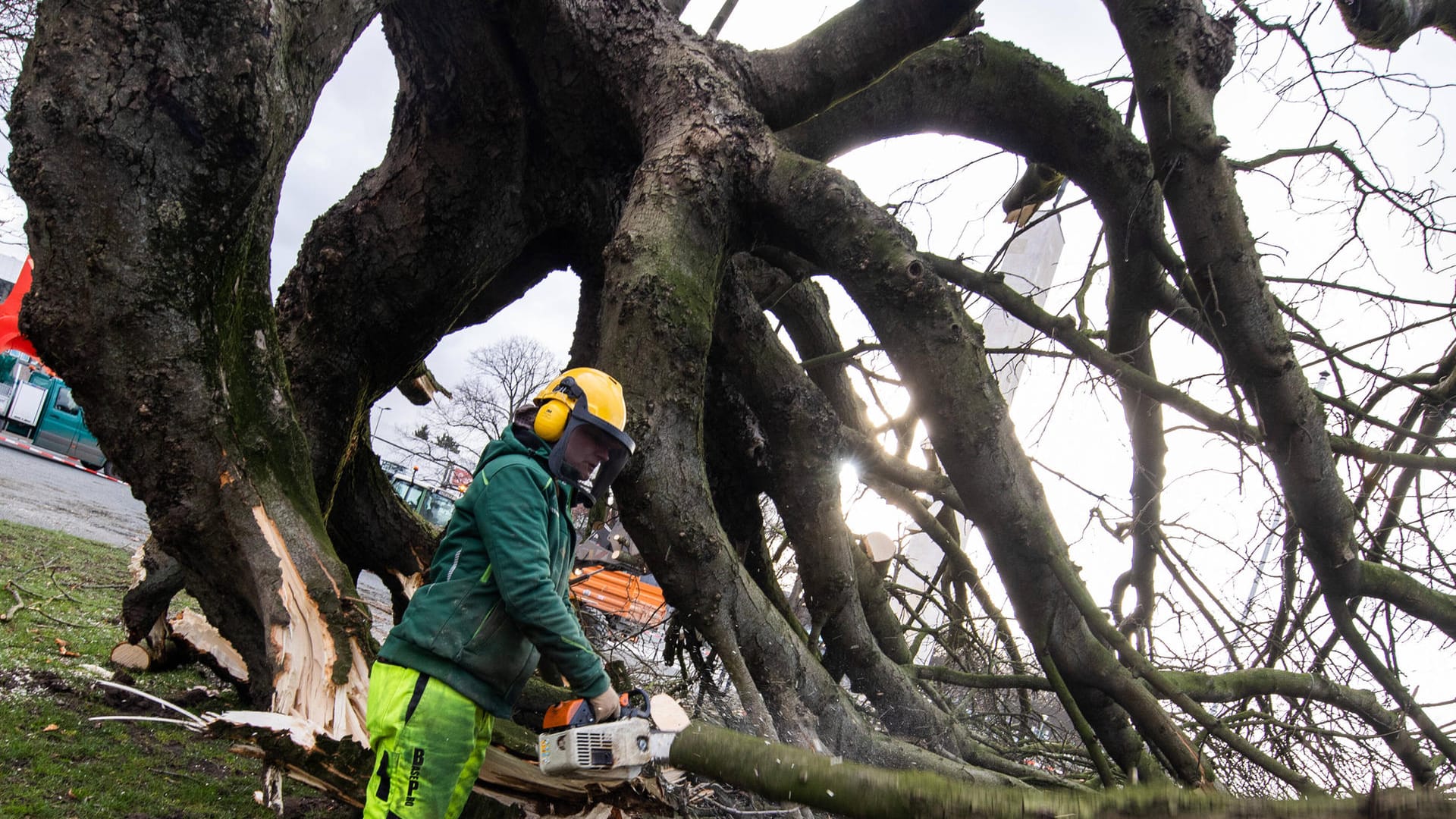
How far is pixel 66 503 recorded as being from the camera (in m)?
11.2

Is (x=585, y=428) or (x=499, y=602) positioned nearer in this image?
(x=499, y=602)

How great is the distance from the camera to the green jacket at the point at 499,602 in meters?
2.28

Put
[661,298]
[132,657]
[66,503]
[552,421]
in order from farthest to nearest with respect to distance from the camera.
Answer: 1. [66,503]
2. [132,657]
3. [661,298]
4. [552,421]

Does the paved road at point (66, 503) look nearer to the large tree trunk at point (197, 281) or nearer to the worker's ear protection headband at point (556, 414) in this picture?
the large tree trunk at point (197, 281)

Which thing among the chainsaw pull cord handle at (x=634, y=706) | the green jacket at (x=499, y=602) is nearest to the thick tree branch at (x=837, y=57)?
the green jacket at (x=499, y=602)

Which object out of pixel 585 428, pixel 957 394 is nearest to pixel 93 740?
pixel 585 428

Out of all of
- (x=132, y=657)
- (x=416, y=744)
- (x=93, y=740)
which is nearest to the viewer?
(x=416, y=744)

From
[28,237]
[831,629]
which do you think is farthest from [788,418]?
[28,237]

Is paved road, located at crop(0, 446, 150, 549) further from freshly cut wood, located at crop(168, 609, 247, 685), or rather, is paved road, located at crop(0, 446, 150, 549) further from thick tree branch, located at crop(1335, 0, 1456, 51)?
thick tree branch, located at crop(1335, 0, 1456, 51)

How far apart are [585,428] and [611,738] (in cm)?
90

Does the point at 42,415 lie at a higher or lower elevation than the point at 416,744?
lower

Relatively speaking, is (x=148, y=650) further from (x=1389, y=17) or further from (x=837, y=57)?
(x=1389, y=17)

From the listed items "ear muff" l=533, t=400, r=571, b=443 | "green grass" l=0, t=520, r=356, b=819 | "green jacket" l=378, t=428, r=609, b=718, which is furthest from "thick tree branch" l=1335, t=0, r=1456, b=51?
"green grass" l=0, t=520, r=356, b=819

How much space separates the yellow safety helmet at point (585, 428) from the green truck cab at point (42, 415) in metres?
20.7
